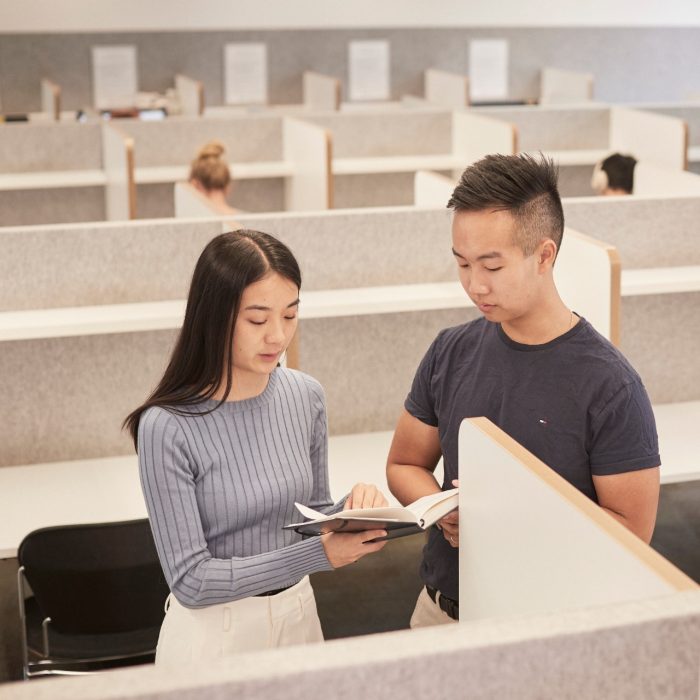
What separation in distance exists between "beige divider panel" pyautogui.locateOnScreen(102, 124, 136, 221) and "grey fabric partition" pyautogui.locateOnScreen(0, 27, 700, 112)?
7.43 ft

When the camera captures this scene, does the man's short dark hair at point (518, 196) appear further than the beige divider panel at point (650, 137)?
No

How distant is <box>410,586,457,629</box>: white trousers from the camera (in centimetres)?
156

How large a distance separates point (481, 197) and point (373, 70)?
658cm

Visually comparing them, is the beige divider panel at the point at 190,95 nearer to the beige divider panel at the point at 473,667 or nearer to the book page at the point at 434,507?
the book page at the point at 434,507

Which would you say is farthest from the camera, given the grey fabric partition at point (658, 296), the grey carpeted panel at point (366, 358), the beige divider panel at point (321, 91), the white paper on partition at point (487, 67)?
the white paper on partition at point (487, 67)

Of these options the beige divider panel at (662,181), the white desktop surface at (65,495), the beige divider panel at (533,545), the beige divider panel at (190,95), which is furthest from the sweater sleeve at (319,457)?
the beige divider panel at (190,95)

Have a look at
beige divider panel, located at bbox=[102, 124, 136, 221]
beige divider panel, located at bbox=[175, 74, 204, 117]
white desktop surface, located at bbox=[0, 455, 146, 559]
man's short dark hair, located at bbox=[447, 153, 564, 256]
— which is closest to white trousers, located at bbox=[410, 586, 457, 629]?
man's short dark hair, located at bbox=[447, 153, 564, 256]

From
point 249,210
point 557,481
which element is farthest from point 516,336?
point 249,210

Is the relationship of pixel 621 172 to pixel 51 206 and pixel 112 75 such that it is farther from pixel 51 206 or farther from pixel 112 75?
pixel 112 75

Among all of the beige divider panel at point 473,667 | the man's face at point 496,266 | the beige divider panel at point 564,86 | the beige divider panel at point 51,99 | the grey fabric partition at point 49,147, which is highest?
the beige divider panel at point 564,86

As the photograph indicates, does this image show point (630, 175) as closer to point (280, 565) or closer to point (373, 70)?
point (280, 565)

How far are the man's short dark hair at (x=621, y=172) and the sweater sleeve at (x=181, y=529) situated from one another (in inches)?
117

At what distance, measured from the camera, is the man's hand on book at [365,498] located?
4.87 feet

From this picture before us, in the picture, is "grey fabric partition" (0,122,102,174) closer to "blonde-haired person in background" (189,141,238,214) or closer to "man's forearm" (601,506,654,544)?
"blonde-haired person in background" (189,141,238,214)
